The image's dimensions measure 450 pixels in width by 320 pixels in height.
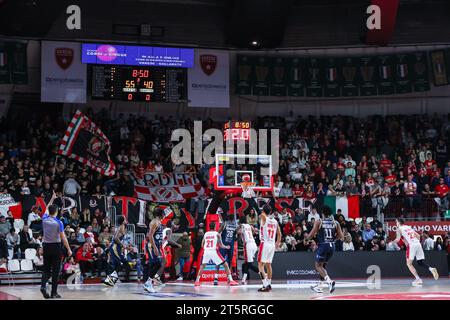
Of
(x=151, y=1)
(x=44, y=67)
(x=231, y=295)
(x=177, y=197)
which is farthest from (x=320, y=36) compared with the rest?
(x=231, y=295)

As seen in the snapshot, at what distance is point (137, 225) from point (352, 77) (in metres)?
15.5

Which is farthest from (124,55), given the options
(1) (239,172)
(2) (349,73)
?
(2) (349,73)

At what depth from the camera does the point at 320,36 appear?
3756 cm

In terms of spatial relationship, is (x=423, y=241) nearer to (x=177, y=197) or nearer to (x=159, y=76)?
(x=177, y=197)

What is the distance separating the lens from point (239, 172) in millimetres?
26047

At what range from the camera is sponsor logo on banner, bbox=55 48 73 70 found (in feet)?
112

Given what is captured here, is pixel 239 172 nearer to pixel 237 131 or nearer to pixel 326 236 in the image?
pixel 237 131

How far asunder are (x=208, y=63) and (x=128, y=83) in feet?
14.7

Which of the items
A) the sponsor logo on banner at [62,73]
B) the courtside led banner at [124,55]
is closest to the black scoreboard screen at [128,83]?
the courtside led banner at [124,55]

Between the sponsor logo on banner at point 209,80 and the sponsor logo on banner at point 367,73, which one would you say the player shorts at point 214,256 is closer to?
the sponsor logo on banner at point 209,80

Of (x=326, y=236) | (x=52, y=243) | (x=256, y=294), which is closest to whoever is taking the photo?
(x=52, y=243)

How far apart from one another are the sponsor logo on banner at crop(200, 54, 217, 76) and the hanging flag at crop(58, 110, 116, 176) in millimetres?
6675

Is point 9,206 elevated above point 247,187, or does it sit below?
below

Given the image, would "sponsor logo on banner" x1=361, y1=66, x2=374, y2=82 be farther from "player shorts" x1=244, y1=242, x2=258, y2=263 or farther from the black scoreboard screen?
"player shorts" x1=244, y1=242, x2=258, y2=263
